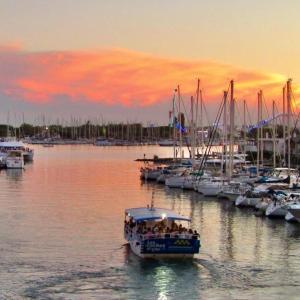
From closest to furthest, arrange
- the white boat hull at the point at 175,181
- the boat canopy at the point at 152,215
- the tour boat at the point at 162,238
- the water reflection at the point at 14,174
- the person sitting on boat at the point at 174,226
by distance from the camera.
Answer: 1. the tour boat at the point at 162,238
2. the person sitting on boat at the point at 174,226
3. the boat canopy at the point at 152,215
4. the white boat hull at the point at 175,181
5. the water reflection at the point at 14,174

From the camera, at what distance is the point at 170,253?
38.0 metres

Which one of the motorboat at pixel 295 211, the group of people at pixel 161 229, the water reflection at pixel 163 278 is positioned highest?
the group of people at pixel 161 229

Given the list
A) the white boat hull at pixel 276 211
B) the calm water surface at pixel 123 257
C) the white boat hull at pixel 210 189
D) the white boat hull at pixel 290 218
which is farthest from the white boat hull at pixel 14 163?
the white boat hull at pixel 290 218

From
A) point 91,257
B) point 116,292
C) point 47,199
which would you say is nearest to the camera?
point 116,292

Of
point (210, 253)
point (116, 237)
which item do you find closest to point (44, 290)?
point (210, 253)

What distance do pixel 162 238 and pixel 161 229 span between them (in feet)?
3.49

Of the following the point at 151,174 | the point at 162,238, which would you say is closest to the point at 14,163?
the point at 151,174

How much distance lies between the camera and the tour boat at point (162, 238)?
37.7m

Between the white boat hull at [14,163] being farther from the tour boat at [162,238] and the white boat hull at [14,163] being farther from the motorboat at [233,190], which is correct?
the tour boat at [162,238]

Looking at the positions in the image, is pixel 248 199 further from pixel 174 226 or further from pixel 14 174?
pixel 14 174

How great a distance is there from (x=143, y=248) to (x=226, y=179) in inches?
1654

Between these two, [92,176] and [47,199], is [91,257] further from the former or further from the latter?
[92,176]

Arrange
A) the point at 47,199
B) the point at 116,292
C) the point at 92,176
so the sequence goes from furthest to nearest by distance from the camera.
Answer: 1. the point at 92,176
2. the point at 47,199
3. the point at 116,292

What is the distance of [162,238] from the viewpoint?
1481 inches
